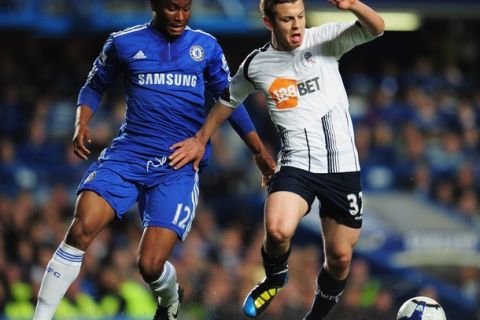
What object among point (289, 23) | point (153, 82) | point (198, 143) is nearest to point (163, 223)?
point (198, 143)

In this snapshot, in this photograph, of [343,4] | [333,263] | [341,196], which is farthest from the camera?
[333,263]

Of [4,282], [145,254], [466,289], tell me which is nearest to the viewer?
[145,254]

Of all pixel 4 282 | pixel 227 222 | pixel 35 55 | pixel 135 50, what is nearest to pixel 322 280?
pixel 135 50

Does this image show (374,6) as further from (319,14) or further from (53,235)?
Result: (53,235)

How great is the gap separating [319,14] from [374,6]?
102cm

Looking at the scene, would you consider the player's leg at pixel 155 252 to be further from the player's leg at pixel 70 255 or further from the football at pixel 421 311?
the football at pixel 421 311

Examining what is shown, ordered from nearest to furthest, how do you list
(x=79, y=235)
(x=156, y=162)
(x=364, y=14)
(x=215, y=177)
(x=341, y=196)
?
(x=364, y=14) < (x=79, y=235) < (x=341, y=196) < (x=156, y=162) < (x=215, y=177)

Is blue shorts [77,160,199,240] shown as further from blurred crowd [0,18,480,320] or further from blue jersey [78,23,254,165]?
blurred crowd [0,18,480,320]

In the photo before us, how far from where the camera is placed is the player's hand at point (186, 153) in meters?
7.19

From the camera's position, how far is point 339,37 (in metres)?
6.98

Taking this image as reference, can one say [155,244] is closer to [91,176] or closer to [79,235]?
[79,235]

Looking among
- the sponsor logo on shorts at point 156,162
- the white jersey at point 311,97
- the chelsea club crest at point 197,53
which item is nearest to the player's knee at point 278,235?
the white jersey at point 311,97

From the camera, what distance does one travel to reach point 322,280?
745cm

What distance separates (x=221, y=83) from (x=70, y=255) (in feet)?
5.28
